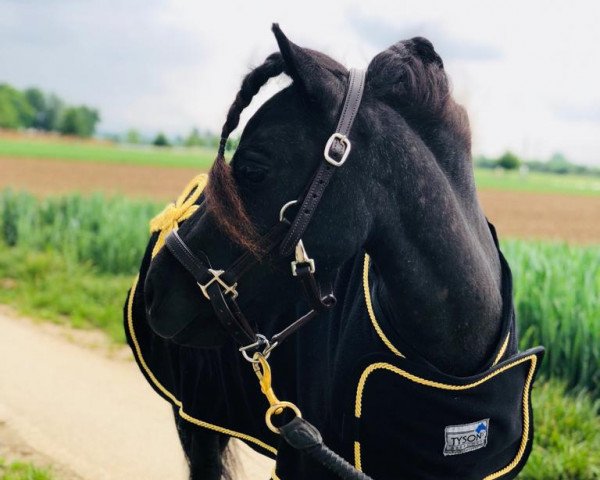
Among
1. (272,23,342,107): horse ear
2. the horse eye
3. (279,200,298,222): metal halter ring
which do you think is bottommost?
(279,200,298,222): metal halter ring

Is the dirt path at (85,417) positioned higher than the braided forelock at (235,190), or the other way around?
the braided forelock at (235,190)

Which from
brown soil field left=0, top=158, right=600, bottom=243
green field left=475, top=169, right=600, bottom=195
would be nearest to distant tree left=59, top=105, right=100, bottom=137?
green field left=475, top=169, right=600, bottom=195

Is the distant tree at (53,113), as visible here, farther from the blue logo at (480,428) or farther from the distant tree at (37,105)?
the blue logo at (480,428)

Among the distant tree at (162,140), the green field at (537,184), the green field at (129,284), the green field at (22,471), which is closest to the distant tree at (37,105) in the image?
the distant tree at (162,140)

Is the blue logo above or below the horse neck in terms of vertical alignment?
below

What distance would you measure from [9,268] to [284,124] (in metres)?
6.94

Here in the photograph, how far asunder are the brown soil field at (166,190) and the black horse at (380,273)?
18.7 metres

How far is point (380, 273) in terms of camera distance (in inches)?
74.4

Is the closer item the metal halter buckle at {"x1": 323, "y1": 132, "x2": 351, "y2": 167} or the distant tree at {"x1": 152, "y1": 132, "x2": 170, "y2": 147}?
the metal halter buckle at {"x1": 323, "y1": 132, "x2": 351, "y2": 167}

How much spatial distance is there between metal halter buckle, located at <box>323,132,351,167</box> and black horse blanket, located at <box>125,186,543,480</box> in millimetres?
452

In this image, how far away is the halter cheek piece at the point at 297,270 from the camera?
5.52 ft

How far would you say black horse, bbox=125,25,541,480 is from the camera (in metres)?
1.72

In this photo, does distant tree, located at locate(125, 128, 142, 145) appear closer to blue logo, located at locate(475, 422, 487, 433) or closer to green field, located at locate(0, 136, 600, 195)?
green field, located at locate(0, 136, 600, 195)

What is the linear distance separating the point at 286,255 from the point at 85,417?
2.97 metres
